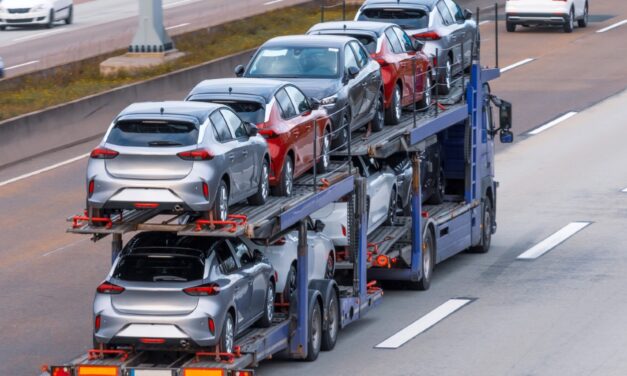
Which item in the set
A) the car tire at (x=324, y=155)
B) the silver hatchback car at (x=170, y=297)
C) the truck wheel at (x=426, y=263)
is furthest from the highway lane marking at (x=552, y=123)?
the silver hatchback car at (x=170, y=297)

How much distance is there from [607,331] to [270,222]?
5.77m

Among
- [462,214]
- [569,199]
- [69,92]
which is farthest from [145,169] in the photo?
[69,92]

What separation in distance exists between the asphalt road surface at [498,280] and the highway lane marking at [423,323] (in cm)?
12

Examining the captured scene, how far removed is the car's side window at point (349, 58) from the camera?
2316 cm

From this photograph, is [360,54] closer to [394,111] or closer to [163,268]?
[394,111]

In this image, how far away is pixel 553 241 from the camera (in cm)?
2805

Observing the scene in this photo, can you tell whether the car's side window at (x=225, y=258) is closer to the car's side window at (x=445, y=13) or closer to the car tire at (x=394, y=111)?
the car tire at (x=394, y=111)

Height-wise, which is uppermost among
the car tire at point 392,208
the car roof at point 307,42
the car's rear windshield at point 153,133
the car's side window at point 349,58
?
the car's rear windshield at point 153,133

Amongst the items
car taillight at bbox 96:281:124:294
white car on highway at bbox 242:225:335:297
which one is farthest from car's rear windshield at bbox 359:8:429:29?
car taillight at bbox 96:281:124:294

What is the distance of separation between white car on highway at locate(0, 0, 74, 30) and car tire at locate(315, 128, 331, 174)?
3190 cm

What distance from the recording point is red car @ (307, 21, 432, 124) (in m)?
24.6

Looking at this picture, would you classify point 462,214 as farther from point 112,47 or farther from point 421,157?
point 112,47

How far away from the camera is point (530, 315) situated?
22.5 metres

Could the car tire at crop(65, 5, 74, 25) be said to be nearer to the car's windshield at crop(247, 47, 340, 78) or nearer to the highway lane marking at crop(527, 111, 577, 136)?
the highway lane marking at crop(527, 111, 577, 136)
